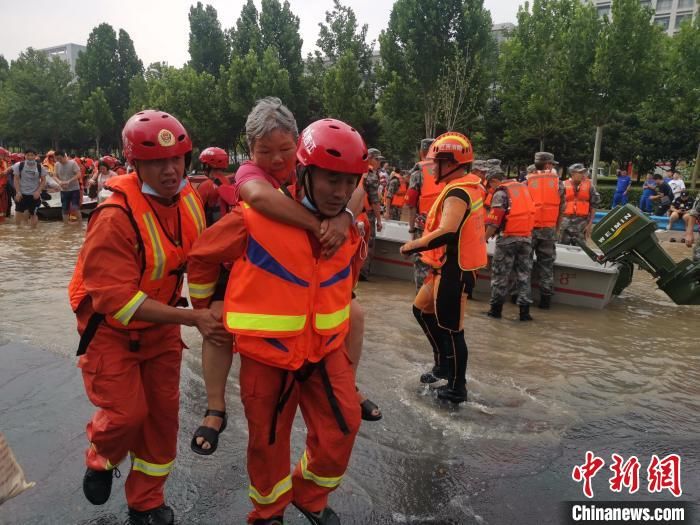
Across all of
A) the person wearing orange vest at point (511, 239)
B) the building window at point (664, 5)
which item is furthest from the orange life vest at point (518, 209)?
the building window at point (664, 5)

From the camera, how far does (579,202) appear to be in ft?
32.4

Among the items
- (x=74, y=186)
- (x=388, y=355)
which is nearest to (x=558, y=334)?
(x=388, y=355)

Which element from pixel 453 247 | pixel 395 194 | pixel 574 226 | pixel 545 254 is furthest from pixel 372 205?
pixel 395 194

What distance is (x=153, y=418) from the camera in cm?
272

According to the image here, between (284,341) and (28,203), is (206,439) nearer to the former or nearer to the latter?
(284,341)

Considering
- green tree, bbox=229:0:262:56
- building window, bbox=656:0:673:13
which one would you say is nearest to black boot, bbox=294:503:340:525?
green tree, bbox=229:0:262:56

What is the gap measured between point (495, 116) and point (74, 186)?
26.6 metres

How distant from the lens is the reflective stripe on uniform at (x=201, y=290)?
2.39m

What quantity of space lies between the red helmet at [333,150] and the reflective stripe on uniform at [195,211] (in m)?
0.75

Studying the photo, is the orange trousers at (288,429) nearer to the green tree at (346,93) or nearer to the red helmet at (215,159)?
the red helmet at (215,159)

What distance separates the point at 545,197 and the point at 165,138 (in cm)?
645

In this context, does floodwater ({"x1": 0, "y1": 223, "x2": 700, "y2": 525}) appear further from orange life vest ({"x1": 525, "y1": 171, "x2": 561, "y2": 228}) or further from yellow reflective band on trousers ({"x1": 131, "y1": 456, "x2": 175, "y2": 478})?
orange life vest ({"x1": 525, "y1": 171, "x2": 561, "y2": 228})

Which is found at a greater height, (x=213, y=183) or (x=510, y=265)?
(x=213, y=183)

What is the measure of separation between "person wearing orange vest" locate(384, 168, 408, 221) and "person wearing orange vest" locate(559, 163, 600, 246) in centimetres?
370
